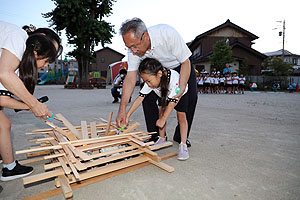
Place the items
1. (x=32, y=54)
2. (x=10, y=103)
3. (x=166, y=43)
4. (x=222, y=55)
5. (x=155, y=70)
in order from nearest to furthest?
(x=32, y=54), (x=10, y=103), (x=155, y=70), (x=166, y=43), (x=222, y=55)

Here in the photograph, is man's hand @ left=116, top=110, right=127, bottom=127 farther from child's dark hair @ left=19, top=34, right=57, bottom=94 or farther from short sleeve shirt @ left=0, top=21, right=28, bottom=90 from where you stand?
short sleeve shirt @ left=0, top=21, right=28, bottom=90

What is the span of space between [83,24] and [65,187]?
16890 mm

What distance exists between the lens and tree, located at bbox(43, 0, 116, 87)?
15.1 meters

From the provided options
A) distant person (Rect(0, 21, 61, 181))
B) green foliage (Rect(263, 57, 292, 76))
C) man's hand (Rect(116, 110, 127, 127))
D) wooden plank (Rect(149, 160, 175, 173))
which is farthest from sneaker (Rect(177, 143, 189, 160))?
green foliage (Rect(263, 57, 292, 76))

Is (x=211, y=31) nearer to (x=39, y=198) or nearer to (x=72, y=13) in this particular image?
(x=72, y=13)

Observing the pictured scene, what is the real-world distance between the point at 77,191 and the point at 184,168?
1.04 metres

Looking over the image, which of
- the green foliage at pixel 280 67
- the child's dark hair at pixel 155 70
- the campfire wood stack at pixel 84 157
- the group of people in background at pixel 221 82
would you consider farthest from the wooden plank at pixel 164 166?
the green foliage at pixel 280 67

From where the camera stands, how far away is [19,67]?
61.4 inches

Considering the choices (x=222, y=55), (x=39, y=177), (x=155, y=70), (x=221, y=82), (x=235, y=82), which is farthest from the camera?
(x=222, y=55)

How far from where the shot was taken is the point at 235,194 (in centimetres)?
152

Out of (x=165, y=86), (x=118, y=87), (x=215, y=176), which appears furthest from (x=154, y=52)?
(x=118, y=87)

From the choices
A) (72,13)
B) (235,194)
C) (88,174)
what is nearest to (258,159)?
(235,194)

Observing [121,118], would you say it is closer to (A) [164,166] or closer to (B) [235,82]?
(A) [164,166]

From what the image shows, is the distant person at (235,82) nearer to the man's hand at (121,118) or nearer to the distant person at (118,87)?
the distant person at (118,87)
